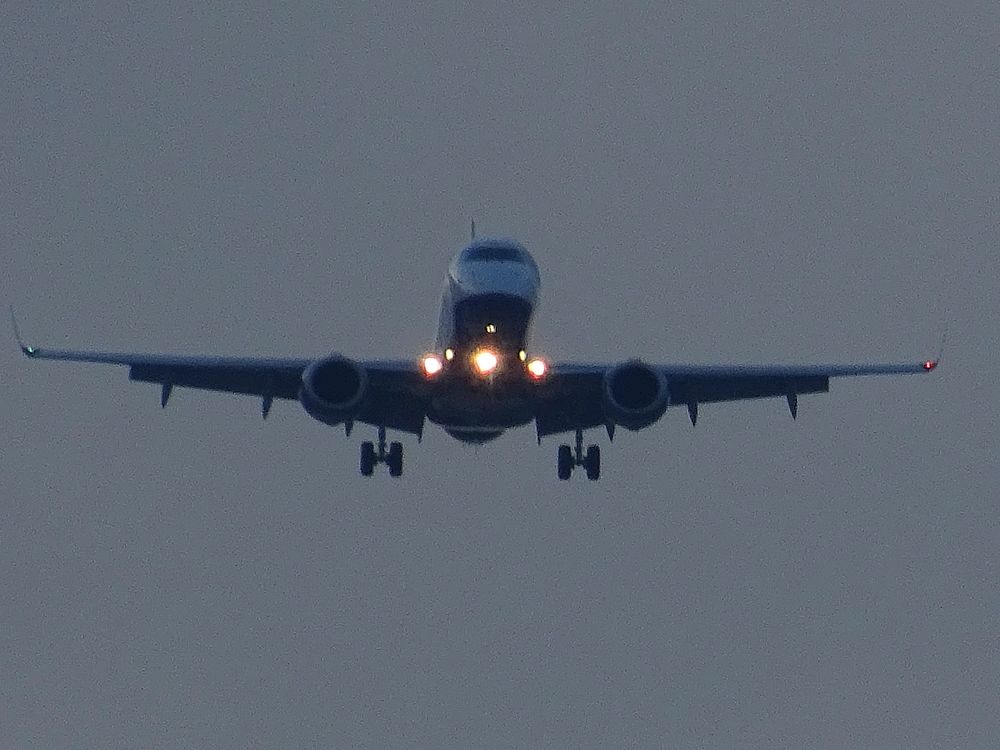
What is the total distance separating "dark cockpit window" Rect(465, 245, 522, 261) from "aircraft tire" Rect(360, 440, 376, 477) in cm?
840

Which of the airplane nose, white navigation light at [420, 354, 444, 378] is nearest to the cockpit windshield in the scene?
the airplane nose

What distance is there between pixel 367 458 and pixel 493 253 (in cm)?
903

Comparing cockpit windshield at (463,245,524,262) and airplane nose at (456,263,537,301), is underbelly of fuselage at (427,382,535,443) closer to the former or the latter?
airplane nose at (456,263,537,301)

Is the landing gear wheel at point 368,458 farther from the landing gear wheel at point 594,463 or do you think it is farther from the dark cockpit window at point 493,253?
the dark cockpit window at point 493,253

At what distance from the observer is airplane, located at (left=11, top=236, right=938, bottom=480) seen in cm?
4812

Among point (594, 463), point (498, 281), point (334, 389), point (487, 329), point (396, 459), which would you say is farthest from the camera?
point (396, 459)

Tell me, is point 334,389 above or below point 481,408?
below

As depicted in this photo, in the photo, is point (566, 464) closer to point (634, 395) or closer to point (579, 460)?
point (579, 460)

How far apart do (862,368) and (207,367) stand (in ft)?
47.8

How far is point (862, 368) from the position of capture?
175ft

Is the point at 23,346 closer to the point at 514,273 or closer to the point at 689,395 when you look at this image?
the point at 514,273

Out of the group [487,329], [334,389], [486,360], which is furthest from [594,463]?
[334,389]

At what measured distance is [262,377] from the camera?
2085 inches

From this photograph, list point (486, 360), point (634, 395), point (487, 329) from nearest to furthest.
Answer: point (487, 329) → point (486, 360) → point (634, 395)
